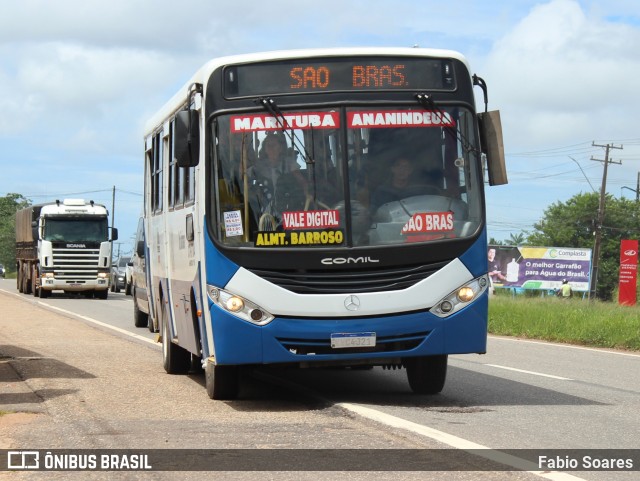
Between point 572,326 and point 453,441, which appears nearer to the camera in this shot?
point 453,441

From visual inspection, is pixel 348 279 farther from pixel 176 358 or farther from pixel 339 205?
pixel 176 358

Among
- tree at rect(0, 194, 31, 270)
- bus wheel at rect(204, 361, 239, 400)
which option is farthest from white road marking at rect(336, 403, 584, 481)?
tree at rect(0, 194, 31, 270)

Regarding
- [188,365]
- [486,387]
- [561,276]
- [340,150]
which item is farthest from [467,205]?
[561,276]

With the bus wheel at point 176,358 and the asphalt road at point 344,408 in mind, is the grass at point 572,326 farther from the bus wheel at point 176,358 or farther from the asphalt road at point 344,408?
the bus wheel at point 176,358

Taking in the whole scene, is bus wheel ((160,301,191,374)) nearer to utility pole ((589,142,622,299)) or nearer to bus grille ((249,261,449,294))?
bus grille ((249,261,449,294))

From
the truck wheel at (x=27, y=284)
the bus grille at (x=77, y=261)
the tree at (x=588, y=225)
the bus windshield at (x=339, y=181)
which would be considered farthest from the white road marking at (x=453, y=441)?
the tree at (x=588, y=225)

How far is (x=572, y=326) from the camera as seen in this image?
2295cm

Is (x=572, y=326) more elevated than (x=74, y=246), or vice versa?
(x=74, y=246)

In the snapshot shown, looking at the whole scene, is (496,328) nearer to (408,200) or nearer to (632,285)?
(408,200)

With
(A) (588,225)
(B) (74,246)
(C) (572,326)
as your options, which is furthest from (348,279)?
(A) (588,225)

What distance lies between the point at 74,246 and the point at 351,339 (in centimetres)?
3249

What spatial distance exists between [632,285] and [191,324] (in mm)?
35793

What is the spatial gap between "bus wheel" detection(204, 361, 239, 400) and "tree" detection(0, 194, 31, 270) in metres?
A: 152

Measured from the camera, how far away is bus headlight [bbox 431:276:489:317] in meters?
10.7
